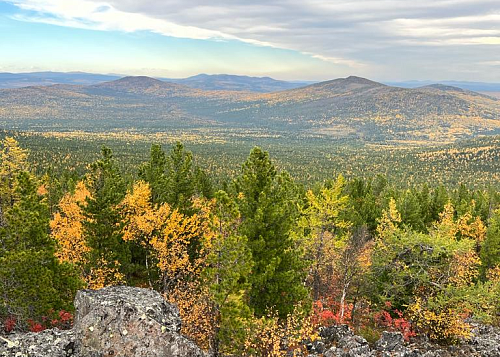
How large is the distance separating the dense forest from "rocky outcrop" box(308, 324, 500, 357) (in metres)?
1.31

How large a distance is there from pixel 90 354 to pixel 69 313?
358 inches

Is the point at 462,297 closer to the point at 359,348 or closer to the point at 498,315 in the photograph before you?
the point at 359,348

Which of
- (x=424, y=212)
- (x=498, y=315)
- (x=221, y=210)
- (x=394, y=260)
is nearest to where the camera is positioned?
(x=221, y=210)

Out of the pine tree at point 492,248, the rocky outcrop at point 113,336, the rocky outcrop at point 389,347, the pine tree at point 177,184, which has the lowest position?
the rocky outcrop at point 389,347

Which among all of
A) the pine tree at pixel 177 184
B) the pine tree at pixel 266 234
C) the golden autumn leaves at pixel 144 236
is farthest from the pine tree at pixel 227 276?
the pine tree at pixel 177 184

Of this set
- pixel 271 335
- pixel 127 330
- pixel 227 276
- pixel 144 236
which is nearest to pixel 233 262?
pixel 227 276

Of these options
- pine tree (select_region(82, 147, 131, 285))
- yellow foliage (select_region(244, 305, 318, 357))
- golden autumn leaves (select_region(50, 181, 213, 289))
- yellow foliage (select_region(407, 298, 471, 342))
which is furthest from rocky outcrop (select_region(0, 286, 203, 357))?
yellow foliage (select_region(407, 298, 471, 342))

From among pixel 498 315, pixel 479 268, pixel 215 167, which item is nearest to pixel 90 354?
pixel 498 315

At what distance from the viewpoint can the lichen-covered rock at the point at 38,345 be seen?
57.2ft

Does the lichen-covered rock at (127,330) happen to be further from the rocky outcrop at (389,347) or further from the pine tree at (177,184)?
the pine tree at (177,184)

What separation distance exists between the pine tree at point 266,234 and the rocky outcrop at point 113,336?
692cm

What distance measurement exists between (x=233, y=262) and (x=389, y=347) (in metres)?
16.0

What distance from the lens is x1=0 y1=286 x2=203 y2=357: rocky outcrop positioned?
56.2ft

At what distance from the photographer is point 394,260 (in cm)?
3378
